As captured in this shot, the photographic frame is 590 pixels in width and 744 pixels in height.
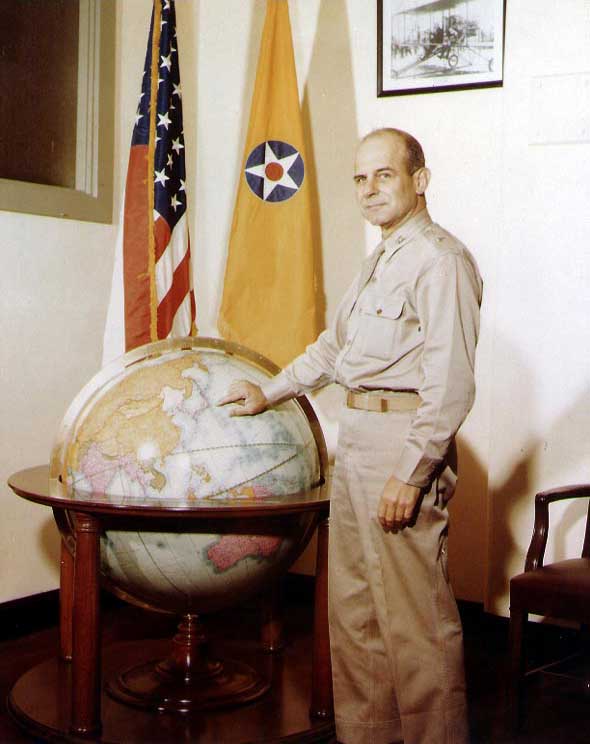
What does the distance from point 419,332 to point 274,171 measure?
190 cm

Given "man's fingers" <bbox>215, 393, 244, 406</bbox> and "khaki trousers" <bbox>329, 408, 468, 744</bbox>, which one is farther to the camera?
"man's fingers" <bbox>215, 393, 244, 406</bbox>

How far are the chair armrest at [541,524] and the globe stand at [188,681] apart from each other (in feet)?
3.18

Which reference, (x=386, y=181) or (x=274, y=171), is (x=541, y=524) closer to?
(x=386, y=181)

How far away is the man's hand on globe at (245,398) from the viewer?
2.84m

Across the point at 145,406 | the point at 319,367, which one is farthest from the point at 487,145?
the point at 145,406

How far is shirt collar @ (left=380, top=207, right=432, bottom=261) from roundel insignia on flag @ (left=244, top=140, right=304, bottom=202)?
162 cm

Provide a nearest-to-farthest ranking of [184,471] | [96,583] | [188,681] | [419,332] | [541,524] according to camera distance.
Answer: [419,332], [184,471], [96,583], [188,681], [541,524]

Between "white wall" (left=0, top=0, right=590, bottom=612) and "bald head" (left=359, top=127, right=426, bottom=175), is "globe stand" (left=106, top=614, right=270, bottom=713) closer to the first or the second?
"white wall" (left=0, top=0, right=590, bottom=612)

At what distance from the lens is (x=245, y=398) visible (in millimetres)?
2871

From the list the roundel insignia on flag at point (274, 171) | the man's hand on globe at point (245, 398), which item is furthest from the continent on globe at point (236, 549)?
the roundel insignia on flag at point (274, 171)

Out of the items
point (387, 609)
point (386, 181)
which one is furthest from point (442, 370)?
point (387, 609)

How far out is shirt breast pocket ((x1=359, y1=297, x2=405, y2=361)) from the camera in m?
2.59

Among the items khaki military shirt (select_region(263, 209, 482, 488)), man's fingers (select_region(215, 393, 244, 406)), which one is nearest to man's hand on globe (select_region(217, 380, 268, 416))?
man's fingers (select_region(215, 393, 244, 406))

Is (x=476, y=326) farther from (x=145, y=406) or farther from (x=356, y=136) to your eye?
(x=356, y=136)
